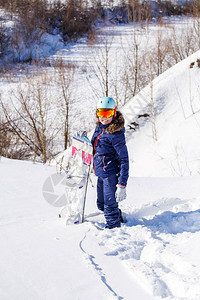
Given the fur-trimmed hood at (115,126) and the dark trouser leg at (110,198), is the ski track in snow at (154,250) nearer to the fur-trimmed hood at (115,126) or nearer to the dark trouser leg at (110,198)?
the dark trouser leg at (110,198)

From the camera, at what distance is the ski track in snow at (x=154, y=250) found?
4.99ft

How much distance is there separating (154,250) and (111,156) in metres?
0.94

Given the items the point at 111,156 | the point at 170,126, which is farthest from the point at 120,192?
the point at 170,126

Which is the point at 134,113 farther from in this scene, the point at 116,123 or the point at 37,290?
the point at 37,290

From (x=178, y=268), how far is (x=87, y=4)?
78.6 feet

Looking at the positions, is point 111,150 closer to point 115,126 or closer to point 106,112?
point 115,126

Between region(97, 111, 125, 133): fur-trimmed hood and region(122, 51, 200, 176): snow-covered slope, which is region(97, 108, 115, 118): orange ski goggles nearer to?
region(97, 111, 125, 133): fur-trimmed hood

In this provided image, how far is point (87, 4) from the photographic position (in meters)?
22.2

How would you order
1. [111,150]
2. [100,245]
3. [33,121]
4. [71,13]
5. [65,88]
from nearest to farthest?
[100,245], [111,150], [33,121], [65,88], [71,13]

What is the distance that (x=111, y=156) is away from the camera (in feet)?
8.52

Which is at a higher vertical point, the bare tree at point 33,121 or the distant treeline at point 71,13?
the distant treeline at point 71,13

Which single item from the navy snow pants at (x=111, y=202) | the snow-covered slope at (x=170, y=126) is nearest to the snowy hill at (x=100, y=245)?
the navy snow pants at (x=111, y=202)

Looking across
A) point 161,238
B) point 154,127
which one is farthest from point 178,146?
point 161,238

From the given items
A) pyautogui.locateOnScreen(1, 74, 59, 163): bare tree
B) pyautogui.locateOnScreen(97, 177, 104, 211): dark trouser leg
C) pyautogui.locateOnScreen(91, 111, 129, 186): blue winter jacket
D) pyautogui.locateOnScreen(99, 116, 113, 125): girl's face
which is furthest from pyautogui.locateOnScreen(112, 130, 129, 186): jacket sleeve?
pyautogui.locateOnScreen(1, 74, 59, 163): bare tree
